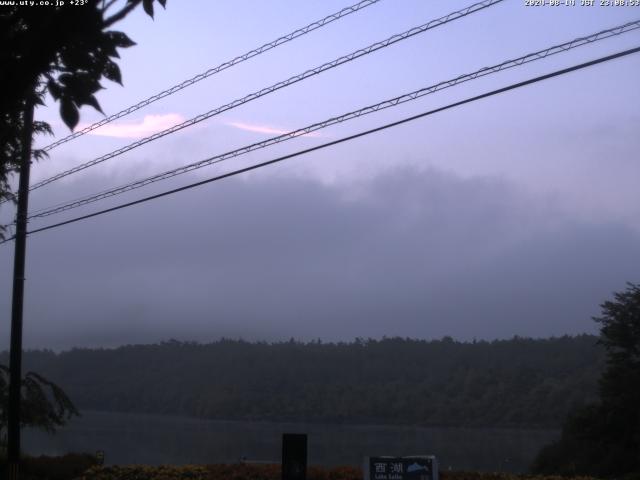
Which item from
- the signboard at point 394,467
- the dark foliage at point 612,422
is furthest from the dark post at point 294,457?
the dark foliage at point 612,422

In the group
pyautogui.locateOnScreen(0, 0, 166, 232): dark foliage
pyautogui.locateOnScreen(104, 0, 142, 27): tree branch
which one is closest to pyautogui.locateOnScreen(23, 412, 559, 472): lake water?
pyautogui.locateOnScreen(0, 0, 166, 232): dark foliage

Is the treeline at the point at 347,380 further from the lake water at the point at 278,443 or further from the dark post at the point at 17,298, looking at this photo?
the dark post at the point at 17,298

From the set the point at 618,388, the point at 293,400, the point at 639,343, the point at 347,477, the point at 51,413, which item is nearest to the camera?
the point at 347,477

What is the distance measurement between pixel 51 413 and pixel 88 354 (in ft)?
148

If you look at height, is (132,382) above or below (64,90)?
below

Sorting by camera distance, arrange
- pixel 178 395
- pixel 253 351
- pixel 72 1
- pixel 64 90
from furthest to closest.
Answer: pixel 253 351
pixel 178 395
pixel 64 90
pixel 72 1

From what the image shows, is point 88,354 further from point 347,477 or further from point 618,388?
point 347,477

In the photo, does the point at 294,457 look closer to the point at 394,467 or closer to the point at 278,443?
the point at 394,467

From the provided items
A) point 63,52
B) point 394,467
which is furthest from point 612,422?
point 63,52

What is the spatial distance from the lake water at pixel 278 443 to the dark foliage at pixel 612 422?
5.84 feet

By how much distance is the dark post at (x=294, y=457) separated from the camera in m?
14.6

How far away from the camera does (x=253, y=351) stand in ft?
258

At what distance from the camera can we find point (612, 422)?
106 ft

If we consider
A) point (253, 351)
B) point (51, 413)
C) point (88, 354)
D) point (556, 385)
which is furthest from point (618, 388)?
point (253, 351)
